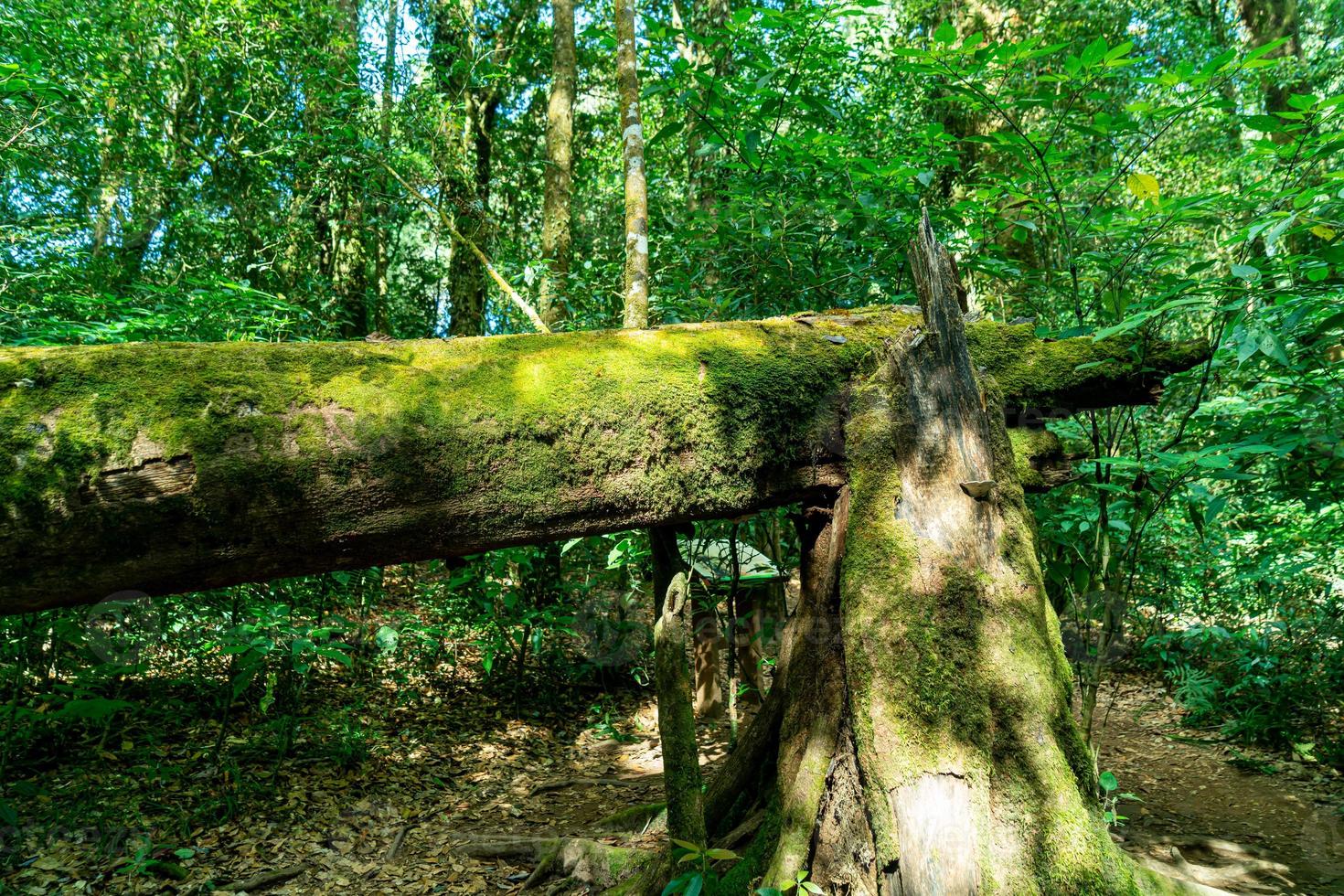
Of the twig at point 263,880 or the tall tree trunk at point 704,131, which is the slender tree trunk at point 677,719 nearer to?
the twig at point 263,880

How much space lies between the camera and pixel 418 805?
493 cm

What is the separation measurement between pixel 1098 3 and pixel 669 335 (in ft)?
33.2

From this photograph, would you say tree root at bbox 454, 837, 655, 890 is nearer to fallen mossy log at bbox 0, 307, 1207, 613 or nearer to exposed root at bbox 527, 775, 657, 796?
exposed root at bbox 527, 775, 657, 796

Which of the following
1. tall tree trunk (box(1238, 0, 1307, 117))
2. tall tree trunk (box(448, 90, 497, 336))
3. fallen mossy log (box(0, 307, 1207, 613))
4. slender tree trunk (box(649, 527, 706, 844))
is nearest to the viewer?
fallen mossy log (box(0, 307, 1207, 613))

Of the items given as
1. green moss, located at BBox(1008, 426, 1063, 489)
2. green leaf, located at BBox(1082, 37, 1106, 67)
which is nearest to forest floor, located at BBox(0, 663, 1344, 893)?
green moss, located at BBox(1008, 426, 1063, 489)

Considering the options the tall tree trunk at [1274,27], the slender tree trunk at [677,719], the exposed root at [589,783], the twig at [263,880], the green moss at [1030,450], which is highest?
the tall tree trunk at [1274,27]

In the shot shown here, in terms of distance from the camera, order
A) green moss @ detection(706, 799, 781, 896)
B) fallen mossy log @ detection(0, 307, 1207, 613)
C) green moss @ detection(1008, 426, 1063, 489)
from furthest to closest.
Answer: green moss @ detection(1008, 426, 1063, 489), green moss @ detection(706, 799, 781, 896), fallen mossy log @ detection(0, 307, 1207, 613)

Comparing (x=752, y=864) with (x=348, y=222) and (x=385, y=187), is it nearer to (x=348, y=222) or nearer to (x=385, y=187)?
(x=385, y=187)

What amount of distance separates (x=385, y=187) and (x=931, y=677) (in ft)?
31.0

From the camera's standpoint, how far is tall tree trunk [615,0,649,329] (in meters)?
4.87

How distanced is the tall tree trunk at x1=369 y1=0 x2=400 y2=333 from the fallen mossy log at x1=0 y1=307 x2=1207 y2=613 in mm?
7328

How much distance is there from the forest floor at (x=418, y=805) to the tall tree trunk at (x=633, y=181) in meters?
3.24

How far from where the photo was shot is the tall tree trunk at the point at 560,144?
28.3 feet

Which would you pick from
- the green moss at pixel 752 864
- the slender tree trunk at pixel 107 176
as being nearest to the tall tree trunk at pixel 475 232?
the slender tree trunk at pixel 107 176
